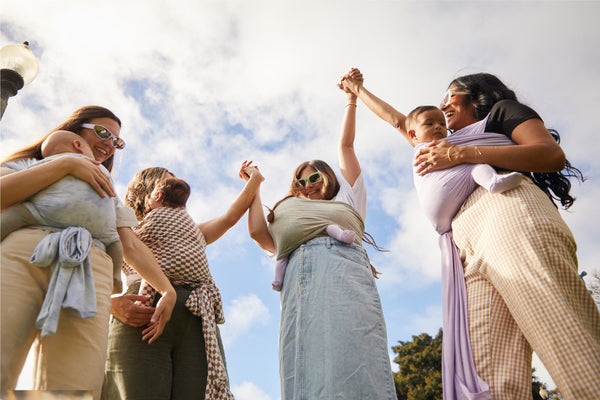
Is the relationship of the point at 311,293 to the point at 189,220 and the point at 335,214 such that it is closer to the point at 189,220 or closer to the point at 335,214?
the point at 335,214

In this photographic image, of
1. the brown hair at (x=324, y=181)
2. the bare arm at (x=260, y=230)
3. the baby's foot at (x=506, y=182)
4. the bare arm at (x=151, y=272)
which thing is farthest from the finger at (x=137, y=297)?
the baby's foot at (x=506, y=182)

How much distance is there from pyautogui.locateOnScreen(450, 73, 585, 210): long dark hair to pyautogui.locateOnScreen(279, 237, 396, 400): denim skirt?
4.26ft

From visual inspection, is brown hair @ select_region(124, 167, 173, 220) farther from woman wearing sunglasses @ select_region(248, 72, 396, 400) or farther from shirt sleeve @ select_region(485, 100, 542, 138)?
shirt sleeve @ select_region(485, 100, 542, 138)

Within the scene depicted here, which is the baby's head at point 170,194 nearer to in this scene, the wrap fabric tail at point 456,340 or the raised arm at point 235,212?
the raised arm at point 235,212

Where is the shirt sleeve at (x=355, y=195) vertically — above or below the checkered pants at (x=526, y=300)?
above

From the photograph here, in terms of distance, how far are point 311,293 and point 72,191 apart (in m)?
1.55

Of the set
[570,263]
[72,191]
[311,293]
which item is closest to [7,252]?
[72,191]

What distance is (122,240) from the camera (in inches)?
113

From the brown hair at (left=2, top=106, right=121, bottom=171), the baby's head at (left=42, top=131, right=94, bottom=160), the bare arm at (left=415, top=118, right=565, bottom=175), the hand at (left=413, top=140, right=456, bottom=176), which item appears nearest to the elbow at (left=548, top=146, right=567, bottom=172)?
the bare arm at (left=415, top=118, right=565, bottom=175)

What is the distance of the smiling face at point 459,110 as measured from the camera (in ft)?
11.0

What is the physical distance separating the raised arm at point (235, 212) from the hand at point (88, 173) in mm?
1236

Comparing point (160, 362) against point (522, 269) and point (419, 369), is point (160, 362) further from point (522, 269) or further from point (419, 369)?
point (419, 369)

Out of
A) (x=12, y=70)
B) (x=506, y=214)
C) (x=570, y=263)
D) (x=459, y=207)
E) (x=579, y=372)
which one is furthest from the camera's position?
(x=12, y=70)

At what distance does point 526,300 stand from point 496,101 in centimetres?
162
